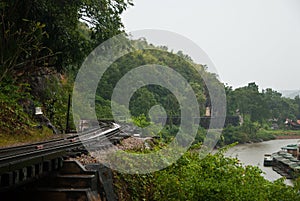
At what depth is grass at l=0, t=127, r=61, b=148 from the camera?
8.26 meters

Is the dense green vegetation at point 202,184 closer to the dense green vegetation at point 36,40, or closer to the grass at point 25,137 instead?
the grass at point 25,137

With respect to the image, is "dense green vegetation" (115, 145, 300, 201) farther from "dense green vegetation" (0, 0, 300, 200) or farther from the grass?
the grass

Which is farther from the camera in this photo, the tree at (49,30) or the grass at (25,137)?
the tree at (49,30)

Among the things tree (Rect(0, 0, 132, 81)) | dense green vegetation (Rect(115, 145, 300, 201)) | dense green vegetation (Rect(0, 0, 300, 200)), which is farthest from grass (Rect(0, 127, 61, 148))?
dense green vegetation (Rect(115, 145, 300, 201))

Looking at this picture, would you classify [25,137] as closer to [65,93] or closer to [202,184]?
[202,184]

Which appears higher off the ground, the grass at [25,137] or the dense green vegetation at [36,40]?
the dense green vegetation at [36,40]

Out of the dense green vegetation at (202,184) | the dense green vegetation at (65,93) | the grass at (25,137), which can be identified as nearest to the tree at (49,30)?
the dense green vegetation at (65,93)

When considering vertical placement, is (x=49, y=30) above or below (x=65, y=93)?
above

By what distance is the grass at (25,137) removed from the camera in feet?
27.1

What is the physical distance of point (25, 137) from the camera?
948 cm

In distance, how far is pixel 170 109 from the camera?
27297 millimetres

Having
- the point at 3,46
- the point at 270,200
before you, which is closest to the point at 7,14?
the point at 3,46

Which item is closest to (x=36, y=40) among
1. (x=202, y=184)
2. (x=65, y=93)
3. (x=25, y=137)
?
(x=25, y=137)

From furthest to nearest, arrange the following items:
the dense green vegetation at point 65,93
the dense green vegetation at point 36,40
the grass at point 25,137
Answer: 1. the dense green vegetation at point 36,40
2. the grass at point 25,137
3. the dense green vegetation at point 65,93
